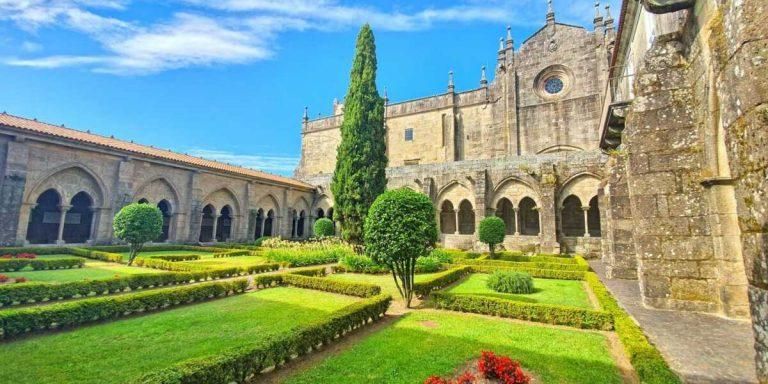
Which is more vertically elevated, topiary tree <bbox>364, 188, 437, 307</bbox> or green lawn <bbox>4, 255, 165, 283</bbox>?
topiary tree <bbox>364, 188, 437, 307</bbox>

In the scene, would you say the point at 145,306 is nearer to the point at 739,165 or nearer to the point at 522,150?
the point at 739,165

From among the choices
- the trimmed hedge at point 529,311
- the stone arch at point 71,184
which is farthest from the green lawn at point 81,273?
the trimmed hedge at point 529,311

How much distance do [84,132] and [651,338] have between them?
23445mm

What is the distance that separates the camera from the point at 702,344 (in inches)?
151

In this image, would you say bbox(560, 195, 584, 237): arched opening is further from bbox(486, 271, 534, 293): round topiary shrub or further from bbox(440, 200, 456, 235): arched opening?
bbox(486, 271, 534, 293): round topiary shrub

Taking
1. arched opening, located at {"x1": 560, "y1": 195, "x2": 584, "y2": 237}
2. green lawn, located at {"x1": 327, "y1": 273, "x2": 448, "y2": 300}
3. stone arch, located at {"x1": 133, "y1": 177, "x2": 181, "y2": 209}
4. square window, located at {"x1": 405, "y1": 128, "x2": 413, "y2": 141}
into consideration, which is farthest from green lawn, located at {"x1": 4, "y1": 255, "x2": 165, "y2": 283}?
square window, located at {"x1": 405, "y1": 128, "x2": 413, "y2": 141}

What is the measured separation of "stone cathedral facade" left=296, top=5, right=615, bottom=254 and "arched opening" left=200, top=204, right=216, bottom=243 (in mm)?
8099

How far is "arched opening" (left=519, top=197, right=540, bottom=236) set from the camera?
20375mm

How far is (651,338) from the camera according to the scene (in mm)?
4102

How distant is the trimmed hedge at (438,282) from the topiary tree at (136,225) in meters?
9.55

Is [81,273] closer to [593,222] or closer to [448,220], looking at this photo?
[448,220]

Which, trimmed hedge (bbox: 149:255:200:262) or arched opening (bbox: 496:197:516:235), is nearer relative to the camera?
trimmed hedge (bbox: 149:255:200:262)

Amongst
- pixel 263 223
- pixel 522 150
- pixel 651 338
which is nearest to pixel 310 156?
pixel 263 223

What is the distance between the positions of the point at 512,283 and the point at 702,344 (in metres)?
4.65
